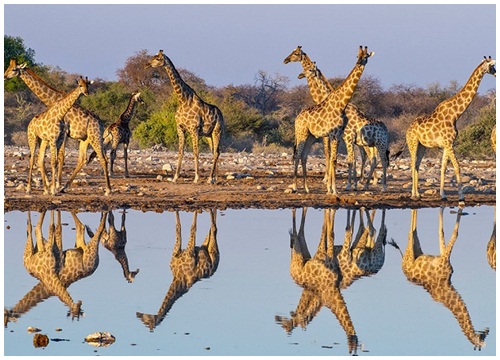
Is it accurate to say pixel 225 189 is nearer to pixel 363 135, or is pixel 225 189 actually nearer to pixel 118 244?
pixel 363 135

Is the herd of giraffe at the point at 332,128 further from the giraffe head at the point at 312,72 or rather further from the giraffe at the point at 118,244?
the giraffe at the point at 118,244

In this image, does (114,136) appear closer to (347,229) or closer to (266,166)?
(266,166)

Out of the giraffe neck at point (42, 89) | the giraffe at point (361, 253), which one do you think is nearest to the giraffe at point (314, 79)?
the giraffe neck at point (42, 89)

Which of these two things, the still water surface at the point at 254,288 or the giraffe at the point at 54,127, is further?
the giraffe at the point at 54,127

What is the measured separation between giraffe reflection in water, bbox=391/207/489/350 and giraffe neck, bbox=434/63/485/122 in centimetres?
292

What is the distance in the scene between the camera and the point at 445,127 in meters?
17.1

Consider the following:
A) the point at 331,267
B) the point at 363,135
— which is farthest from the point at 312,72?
the point at 331,267

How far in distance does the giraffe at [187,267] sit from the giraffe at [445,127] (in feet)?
13.5

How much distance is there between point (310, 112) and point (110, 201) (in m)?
3.17

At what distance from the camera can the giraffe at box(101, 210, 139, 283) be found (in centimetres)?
1138

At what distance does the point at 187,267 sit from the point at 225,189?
6.80m

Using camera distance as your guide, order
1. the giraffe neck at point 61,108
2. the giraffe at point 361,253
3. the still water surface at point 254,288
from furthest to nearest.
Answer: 1. the giraffe neck at point 61,108
2. the giraffe at point 361,253
3. the still water surface at point 254,288

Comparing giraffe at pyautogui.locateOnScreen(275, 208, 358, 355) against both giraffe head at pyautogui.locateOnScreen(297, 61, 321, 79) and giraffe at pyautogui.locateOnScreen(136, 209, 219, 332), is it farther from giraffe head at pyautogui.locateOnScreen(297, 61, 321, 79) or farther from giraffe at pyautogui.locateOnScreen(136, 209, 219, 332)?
giraffe head at pyautogui.locateOnScreen(297, 61, 321, 79)

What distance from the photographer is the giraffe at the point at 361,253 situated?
38.0ft
